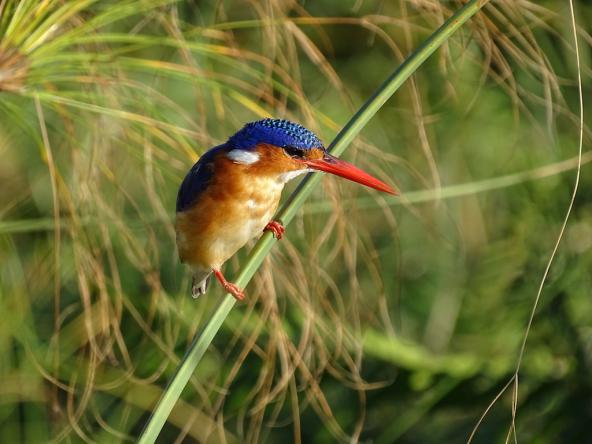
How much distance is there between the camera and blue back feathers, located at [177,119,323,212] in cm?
215

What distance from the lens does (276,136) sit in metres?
2.21

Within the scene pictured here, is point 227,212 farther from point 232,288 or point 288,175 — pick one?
point 232,288

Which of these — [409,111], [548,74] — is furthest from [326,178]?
[409,111]

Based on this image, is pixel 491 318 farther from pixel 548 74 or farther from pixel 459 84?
pixel 548 74

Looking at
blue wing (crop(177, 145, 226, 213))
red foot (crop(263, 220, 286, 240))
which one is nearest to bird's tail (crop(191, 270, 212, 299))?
blue wing (crop(177, 145, 226, 213))

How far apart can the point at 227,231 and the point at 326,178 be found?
1.30 feet

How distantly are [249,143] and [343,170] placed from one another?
382 millimetres

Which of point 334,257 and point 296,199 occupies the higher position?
point 296,199

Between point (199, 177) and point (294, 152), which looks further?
point (199, 177)

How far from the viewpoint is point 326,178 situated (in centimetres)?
261

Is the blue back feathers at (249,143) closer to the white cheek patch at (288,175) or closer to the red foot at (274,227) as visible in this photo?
the white cheek patch at (288,175)

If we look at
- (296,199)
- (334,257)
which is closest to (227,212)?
(334,257)

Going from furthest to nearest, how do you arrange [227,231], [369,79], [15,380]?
[369,79]
[15,380]
[227,231]

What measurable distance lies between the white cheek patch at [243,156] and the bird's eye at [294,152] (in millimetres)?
117
